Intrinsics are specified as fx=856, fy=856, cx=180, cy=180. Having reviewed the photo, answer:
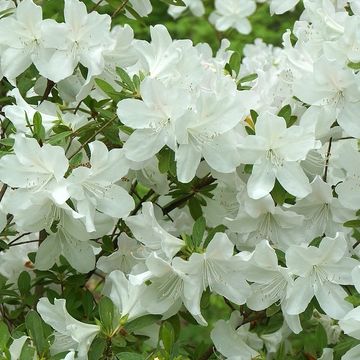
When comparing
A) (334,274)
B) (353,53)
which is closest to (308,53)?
(353,53)

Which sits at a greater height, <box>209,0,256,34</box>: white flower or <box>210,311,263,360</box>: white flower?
<box>210,311,263,360</box>: white flower

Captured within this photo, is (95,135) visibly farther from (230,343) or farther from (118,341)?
(230,343)

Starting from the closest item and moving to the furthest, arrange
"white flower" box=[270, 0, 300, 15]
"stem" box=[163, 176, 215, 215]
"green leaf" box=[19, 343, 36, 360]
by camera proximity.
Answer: "green leaf" box=[19, 343, 36, 360]
"stem" box=[163, 176, 215, 215]
"white flower" box=[270, 0, 300, 15]

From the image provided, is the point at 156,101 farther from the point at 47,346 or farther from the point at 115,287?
the point at 47,346

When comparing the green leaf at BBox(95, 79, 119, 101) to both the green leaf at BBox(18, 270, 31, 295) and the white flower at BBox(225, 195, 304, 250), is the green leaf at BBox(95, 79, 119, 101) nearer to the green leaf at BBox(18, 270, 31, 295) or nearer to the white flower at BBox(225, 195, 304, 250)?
the white flower at BBox(225, 195, 304, 250)

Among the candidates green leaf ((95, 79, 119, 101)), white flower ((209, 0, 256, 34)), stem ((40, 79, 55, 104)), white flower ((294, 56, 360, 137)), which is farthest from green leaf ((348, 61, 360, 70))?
white flower ((209, 0, 256, 34))

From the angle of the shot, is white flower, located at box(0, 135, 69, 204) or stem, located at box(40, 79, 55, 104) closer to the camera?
white flower, located at box(0, 135, 69, 204)

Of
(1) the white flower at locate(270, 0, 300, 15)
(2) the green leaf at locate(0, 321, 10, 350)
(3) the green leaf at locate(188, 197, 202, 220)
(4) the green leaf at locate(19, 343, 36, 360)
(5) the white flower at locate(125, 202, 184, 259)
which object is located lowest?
(3) the green leaf at locate(188, 197, 202, 220)
